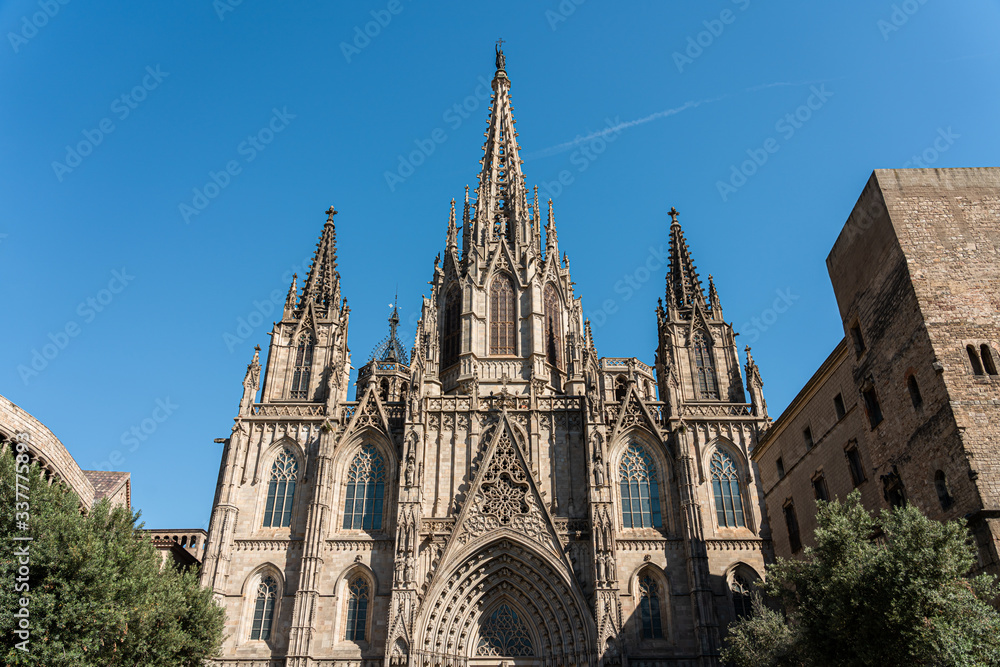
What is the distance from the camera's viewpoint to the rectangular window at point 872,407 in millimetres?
22469

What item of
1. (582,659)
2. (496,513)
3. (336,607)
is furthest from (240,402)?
(582,659)

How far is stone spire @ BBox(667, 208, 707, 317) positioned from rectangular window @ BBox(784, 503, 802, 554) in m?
12.7

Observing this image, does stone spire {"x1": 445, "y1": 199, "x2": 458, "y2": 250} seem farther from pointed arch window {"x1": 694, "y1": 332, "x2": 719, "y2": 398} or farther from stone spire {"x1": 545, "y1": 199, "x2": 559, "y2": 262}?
pointed arch window {"x1": 694, "y1": 332, "x2": 719, "y2": 398}

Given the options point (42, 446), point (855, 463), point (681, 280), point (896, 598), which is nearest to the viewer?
point (896, 598)

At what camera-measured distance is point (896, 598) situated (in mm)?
15188

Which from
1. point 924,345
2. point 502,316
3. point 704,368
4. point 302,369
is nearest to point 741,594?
point 704,368

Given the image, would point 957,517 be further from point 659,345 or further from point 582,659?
point 659,345

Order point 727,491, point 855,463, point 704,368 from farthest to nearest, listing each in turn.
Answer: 1. point 704,368
2. point 727,491
3. point 855,463

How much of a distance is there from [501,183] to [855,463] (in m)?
30.6

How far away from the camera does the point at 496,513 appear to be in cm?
3241

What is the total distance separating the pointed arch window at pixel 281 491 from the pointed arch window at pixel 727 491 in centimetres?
2015

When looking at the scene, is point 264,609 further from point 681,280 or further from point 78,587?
point 681,280

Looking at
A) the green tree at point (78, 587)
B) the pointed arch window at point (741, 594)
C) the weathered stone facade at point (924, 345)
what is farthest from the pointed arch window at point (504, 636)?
the weathered stone facade at point (924, 345)

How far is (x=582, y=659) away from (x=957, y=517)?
16.8m
